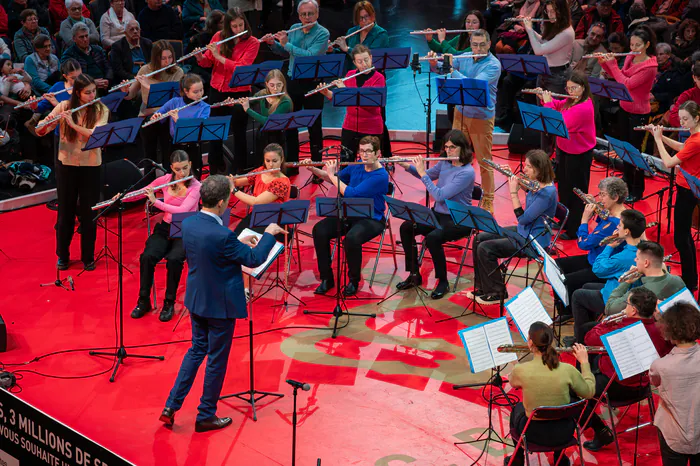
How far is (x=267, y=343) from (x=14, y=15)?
301 inches

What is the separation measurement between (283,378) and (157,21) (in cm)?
724

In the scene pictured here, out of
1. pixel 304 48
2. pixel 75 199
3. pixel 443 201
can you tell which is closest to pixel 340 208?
pixel 443 201

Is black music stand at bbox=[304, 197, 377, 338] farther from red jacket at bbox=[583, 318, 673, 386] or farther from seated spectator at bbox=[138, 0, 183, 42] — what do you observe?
seated spectator at bbox=[138, 0, 183, 42]

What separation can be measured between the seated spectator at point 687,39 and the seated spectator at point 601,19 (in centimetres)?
100

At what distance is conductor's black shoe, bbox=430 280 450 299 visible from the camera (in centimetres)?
755

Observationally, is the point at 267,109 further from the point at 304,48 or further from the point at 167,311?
the point at 167,311

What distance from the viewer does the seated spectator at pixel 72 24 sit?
11422 millimetres

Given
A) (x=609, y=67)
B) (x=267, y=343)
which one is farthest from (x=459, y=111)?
(x=267, y=343)

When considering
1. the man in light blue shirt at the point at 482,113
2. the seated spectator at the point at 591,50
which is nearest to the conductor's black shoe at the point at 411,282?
the man in light blue shirt at the point at 482,113

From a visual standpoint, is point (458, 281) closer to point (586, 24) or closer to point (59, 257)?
point (59, 257)

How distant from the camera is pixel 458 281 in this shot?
7879mm

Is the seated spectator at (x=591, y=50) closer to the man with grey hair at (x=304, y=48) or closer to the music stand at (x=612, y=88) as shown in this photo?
the music stand at (x=612, y=88)

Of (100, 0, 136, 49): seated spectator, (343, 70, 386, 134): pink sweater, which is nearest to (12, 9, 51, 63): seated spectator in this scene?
(100, 0, 136, 49): seated spectator

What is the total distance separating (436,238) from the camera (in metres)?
7.50
